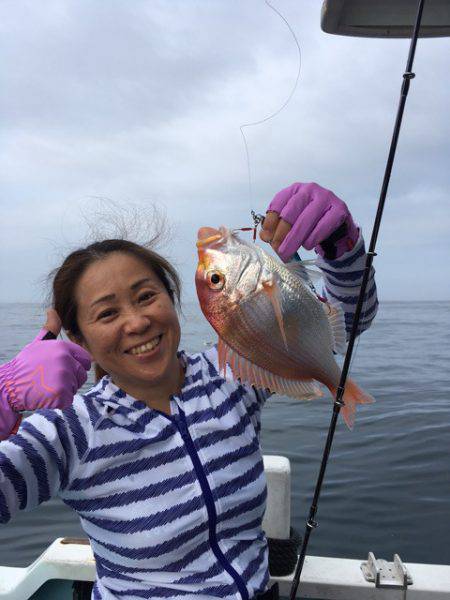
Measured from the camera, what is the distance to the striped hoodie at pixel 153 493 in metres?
1.67

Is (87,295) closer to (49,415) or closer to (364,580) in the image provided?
(49,415)

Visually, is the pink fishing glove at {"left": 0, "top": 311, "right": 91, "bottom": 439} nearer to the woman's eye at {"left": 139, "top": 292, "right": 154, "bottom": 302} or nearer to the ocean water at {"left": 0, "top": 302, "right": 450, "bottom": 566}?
the woman's eye at {"left": 139, "top": 292, "right": 154, "bottom": 302}

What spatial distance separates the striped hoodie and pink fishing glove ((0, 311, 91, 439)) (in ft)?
0.62

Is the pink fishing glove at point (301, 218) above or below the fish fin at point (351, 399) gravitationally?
above

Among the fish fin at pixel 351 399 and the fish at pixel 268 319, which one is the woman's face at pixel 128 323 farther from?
the fish fin at pixel 351 399

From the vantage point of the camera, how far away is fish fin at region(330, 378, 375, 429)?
149cm

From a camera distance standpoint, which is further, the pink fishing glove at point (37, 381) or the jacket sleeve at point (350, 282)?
the jacket sleeve at point (350, 282)

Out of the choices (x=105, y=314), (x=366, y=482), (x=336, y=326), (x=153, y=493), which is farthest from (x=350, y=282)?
(x=366, y=482)

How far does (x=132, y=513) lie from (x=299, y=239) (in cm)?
108

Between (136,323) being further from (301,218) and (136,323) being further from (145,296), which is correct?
(301,218)

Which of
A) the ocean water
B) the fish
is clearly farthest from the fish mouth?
the ocean water

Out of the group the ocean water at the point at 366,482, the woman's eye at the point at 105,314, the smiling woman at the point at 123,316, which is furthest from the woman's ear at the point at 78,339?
the ocean water at the point at 366,482

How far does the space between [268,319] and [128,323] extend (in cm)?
56

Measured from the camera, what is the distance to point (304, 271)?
58.6 inches
